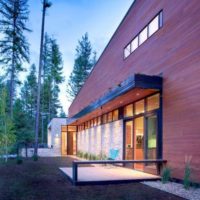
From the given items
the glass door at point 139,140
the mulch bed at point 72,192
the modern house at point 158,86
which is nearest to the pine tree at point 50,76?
the modern house at point 158,86

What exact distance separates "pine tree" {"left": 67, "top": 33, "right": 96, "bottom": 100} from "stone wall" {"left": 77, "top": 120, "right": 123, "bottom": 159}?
65.1 ft

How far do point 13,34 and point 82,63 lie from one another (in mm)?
19784

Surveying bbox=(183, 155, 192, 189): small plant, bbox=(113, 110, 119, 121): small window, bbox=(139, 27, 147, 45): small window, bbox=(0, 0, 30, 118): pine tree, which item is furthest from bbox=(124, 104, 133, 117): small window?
bbox=(0, 0, 30, 118): pine tree

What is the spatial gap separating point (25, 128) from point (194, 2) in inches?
760

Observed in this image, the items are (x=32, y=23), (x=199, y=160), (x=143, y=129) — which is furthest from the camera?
(x=32, y=23)

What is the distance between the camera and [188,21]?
8.16 meters

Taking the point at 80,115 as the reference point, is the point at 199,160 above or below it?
below

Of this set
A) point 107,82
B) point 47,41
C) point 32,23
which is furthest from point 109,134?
point 47,41

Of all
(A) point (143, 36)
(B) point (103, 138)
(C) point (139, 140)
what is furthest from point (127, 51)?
(B) point (103, 138)

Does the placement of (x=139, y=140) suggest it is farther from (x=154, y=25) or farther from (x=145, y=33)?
(x=154, y=25)

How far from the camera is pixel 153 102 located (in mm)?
10289

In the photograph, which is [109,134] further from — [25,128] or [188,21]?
[25,128]

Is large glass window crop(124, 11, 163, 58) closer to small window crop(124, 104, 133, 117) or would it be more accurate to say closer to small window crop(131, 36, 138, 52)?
small window crop(131, 36, 138, 52)

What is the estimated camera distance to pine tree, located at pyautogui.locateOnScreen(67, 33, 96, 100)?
43.7 metres
